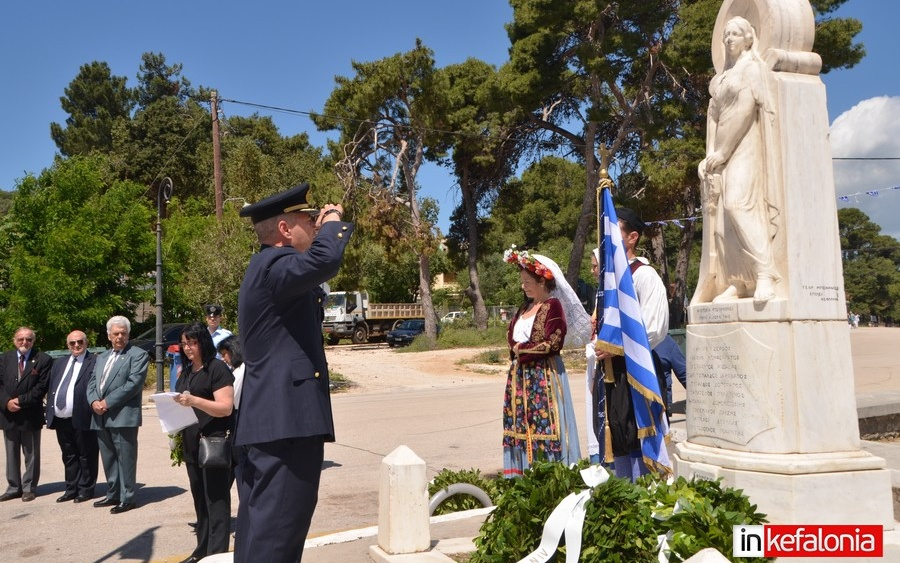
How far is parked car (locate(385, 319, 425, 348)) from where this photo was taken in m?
38.3

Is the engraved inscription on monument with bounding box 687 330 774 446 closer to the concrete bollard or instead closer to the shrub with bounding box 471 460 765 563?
the shrub with bounding box 471 460 765 563

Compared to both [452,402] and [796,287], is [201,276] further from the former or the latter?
[796,287]

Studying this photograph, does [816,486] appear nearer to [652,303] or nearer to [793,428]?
[793,428]

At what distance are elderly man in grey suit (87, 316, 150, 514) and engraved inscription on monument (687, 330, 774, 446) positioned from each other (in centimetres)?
595

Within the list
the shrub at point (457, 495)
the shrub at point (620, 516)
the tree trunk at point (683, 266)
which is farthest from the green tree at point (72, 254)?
the shrub at point (620, 516)

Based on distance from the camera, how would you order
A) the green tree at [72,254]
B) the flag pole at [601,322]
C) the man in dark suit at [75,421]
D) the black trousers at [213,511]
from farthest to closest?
Answer: the green tree at [72,254] → the man in dark suit at [75,421] → the black trousers at [213,511] → the flag pole at [601,322]

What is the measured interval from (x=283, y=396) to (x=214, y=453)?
2.60 m

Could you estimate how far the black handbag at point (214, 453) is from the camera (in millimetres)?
5898

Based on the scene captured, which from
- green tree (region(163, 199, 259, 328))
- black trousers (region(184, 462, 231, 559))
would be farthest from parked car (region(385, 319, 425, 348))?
black trousers (region(184, 462, 231, 559))

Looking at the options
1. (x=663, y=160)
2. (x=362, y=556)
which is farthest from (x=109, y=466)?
(x=663, y=160)

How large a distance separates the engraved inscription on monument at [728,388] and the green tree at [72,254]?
19650 mm

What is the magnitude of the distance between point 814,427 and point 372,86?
31.4 m

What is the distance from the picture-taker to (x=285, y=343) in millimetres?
3707

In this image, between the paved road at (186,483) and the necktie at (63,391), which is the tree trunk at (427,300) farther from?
the necktie at (63,391)
